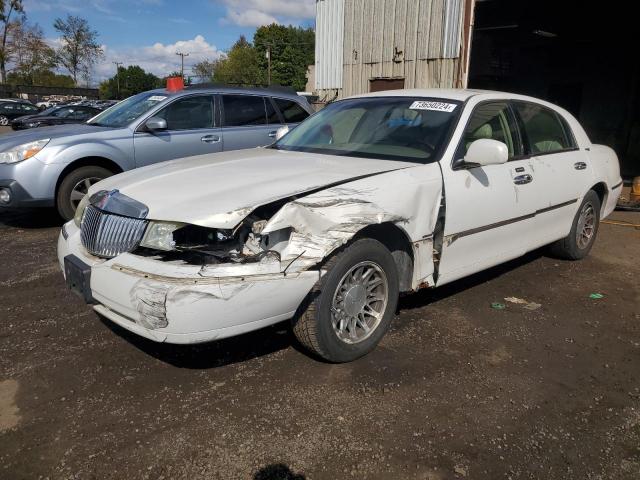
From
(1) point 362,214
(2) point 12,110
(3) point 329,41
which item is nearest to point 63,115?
(2) point 12,110

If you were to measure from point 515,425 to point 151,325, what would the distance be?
187 centimetres

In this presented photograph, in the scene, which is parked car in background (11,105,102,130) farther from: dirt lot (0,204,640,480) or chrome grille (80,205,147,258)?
chrome grille (80,205,147,258)

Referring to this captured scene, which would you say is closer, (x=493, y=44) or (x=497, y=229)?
(x=497, y=229)

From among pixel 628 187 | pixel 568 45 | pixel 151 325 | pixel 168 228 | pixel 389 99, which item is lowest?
pixel 628 187

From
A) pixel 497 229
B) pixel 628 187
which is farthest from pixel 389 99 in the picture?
pixel 628 187

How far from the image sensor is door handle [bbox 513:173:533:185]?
12.9 feet

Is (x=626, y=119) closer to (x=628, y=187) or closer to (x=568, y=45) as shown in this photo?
(x=568, y=45)

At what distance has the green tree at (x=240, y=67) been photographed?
8625 cm

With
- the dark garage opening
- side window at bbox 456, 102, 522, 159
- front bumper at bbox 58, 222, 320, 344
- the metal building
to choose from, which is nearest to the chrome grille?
front bumper at bbox 58, 222, 320, 344

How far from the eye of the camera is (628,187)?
10.7m

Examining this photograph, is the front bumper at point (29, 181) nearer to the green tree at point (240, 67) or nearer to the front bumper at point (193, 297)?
Result: the front bumper at point (193, 297)

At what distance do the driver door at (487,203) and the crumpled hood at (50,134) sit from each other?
15.0 feet

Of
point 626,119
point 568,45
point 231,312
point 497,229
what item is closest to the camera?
point 231,312

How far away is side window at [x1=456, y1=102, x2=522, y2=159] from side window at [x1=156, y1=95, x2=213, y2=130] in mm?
4031
